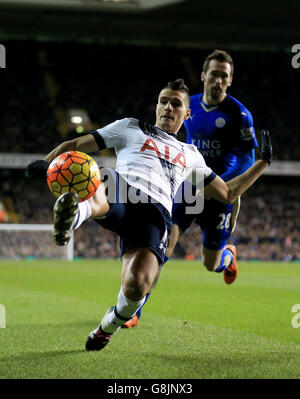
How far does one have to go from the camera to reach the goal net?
20516mm

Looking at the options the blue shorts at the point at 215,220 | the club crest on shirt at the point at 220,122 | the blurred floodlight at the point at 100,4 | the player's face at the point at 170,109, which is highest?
the blurred floodlight at the point at 100,4

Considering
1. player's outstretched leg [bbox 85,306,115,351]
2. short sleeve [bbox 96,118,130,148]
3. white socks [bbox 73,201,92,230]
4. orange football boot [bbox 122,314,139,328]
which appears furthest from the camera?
orange football boot [bbox 122,314,139,328]

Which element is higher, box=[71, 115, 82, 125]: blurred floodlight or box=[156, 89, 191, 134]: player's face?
box=[71, 115, 82, 125]: blurred floodlight

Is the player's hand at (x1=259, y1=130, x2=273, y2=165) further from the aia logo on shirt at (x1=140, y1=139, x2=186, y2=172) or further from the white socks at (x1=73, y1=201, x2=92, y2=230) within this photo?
the white socks at (x1=73, y1=201, x2=92, y2=230)

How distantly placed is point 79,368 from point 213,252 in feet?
11.9

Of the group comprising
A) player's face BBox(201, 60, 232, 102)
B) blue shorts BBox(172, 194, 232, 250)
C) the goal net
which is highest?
player's face BBox(201, 60, 232, 102)

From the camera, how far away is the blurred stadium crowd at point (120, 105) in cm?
2586

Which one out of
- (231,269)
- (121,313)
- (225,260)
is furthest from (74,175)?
(231,269)

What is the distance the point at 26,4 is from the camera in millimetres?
24359

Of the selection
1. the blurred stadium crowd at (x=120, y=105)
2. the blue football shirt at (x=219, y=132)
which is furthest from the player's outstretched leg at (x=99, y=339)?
the blurred stadium crowd at (x=120, y=105)

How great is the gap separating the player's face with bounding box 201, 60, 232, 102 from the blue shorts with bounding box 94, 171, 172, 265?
2473mm

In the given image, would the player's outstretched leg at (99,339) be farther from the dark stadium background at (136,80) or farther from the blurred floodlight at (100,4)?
the blurred floodlight at (100,4)

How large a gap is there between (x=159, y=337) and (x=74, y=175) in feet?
6.33

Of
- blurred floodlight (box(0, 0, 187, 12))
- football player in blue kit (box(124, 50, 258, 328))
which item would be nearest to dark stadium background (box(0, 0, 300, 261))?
blurred floodlight (box(0, 0, 187, 12))
